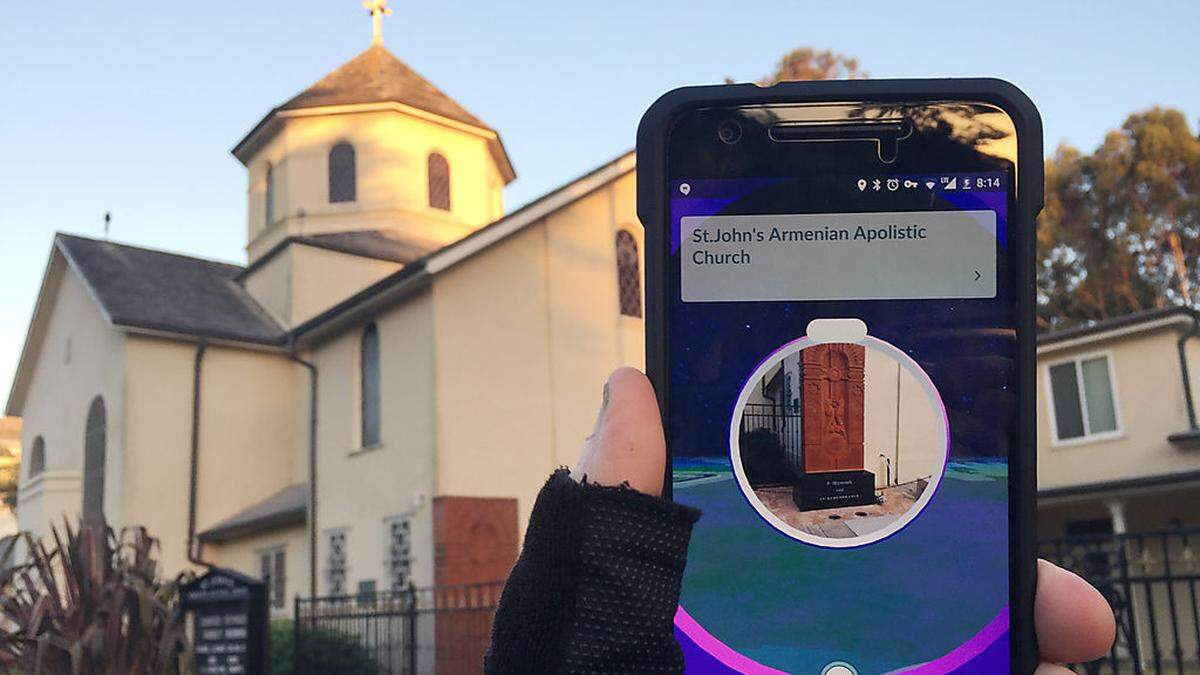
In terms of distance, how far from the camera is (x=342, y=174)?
2867 cm

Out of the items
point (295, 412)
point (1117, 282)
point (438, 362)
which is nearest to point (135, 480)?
point (295, 412)

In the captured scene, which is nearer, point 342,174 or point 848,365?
point 848,365

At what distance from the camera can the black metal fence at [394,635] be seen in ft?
51.6

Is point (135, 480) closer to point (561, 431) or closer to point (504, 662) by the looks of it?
point (561, 431)

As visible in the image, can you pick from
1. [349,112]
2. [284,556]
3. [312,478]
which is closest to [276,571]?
[284,556]

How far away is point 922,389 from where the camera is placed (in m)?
1.73

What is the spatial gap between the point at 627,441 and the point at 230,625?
10765mm

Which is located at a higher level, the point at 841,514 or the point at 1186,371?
the point at 1186,371

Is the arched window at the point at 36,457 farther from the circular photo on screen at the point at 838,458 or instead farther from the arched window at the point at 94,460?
the circular photo on screen at the point at 838,458

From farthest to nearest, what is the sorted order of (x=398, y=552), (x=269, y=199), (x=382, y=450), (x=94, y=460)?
1. (x=269, y=199)
2. (x=94, y=460)
3. (x=382, y=450)
4. (x=398, y=552)

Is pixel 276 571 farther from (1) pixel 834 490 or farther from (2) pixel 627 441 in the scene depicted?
(2) pixel 627 441

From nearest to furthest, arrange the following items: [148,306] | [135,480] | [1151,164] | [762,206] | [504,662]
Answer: [504,662] < [762,206] < [135,480] < [148,306] < [1151,164]

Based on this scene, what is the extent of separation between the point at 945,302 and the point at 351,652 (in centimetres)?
1637

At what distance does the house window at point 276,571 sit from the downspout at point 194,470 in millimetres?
1341
